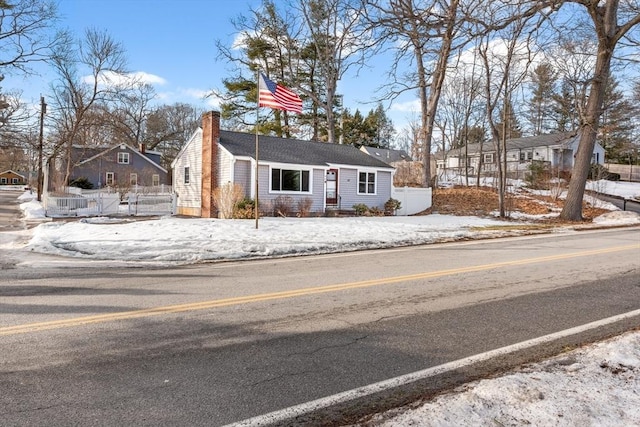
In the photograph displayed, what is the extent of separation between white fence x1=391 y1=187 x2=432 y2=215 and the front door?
3.83m

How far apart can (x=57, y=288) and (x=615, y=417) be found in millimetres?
6819

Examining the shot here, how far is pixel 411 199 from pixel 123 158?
35.8 m

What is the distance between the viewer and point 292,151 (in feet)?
76.8

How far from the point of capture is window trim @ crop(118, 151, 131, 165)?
47.8 m

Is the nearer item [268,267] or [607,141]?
[268,267]

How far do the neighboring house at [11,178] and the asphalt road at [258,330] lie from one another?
109752 mm

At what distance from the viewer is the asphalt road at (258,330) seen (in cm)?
310

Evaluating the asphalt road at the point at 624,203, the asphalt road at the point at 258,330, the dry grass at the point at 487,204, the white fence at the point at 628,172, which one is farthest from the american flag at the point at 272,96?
the white fence at the point at 628,172

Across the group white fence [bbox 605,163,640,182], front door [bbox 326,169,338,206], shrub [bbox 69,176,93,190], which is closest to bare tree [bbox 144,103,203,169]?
shrub [bbox 69,176,93,190]

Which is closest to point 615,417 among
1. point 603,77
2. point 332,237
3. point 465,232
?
point 332,237

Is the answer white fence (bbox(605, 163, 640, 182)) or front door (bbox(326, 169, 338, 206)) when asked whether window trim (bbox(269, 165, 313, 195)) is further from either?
white fence (bbox(605, 163, 640, 182))

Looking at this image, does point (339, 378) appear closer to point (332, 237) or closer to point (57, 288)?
point (57, 288)

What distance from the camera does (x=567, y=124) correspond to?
56594mm

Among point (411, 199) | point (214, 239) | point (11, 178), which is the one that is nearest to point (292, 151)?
point (411, 199)
